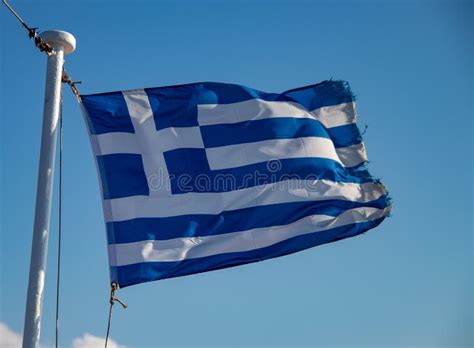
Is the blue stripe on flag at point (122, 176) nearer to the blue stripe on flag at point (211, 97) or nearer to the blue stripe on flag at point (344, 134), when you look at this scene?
the blue stripe on flag at point (211, 97)

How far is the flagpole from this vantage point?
23.2ft

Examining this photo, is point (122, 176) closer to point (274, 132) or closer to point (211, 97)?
Answer: point (211, 97)

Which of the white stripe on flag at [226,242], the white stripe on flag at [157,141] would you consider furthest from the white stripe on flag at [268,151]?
the white stripe on flag at [226,242]

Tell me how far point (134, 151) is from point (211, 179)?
42.1 inches

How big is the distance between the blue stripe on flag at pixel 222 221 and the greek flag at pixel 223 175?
0.04ft

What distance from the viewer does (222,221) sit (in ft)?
29.9

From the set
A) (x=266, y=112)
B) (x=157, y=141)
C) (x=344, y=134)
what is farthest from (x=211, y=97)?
(x=344, y=134)

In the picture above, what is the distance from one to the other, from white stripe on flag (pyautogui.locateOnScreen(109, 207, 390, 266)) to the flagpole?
1.20 meters

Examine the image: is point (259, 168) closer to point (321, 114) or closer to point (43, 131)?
point (321, 114)

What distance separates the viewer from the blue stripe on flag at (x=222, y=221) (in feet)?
28.3

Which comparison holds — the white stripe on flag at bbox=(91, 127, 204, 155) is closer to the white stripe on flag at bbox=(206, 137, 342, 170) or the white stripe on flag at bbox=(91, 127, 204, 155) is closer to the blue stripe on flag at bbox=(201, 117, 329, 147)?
the blue stripe on flag at bbox=(201, 117, 329, 147)

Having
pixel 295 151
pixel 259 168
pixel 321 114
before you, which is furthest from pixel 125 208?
pixel 321 114

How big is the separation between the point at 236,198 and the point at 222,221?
15.4 inches

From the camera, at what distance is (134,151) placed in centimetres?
918
